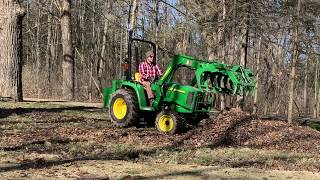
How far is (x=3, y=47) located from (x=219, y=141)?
32.9ft

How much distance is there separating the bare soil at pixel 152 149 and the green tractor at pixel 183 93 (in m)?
0.38

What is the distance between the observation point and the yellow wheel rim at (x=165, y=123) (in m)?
11.3

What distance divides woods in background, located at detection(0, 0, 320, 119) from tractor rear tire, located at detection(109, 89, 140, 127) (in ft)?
19.5

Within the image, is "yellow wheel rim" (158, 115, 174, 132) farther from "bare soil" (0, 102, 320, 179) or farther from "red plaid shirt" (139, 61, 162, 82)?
"red plaid shirt" (139, 61, 162, 82)

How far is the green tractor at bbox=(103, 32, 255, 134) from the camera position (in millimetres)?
11344

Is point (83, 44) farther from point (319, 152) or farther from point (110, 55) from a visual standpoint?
point (319, 152)

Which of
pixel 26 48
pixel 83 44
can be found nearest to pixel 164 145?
pixel 83 44

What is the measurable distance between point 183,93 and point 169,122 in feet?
2.49

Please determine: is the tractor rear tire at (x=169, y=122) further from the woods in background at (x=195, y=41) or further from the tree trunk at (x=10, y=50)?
the tree trunk at (x=10, y=50)

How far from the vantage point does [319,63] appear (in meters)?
41.6

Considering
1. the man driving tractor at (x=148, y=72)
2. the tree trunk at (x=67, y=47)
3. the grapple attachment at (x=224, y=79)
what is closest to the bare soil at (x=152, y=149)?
the grapple attachment at (x=224, y=79)

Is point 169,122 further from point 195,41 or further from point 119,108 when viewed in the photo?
point 195,41

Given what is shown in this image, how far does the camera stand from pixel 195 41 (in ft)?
109

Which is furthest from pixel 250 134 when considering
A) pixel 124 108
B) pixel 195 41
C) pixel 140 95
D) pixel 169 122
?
pixel 195 41
